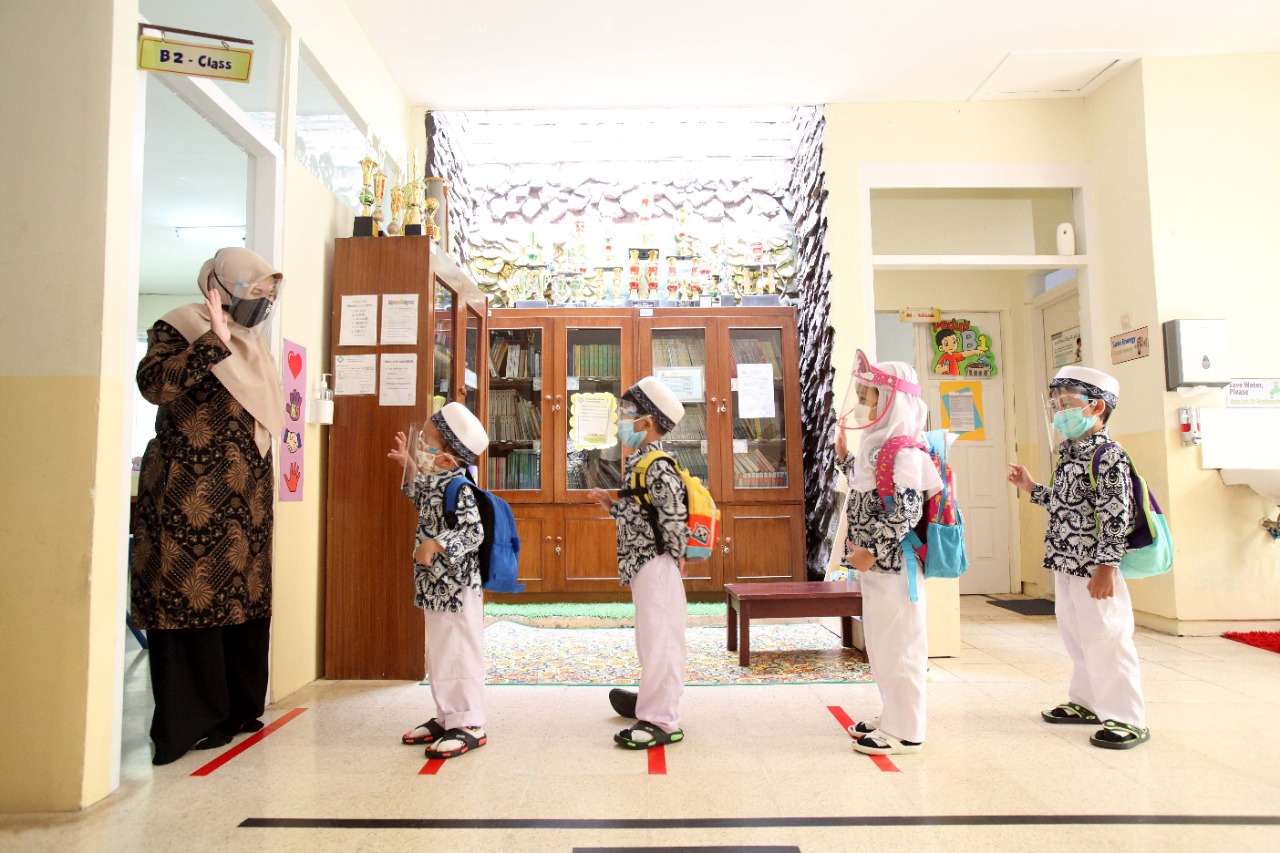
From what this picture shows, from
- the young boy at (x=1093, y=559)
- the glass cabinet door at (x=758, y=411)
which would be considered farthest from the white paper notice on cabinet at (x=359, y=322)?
the young boy at (x=1093, y=559)

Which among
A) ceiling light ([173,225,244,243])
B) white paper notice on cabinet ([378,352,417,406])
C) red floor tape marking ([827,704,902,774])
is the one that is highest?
ceiling light ([173,225,244,243])

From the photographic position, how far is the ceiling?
164 inches

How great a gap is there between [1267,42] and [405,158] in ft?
16.9

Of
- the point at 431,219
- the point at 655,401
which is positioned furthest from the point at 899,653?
the point at 431,219

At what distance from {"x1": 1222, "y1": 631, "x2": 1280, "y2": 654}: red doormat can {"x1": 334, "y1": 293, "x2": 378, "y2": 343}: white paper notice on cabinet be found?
15.2 ft

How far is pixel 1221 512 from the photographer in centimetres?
447

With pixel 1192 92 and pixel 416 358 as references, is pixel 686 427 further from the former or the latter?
pixel 1192 92

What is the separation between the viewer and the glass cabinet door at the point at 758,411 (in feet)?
17.6

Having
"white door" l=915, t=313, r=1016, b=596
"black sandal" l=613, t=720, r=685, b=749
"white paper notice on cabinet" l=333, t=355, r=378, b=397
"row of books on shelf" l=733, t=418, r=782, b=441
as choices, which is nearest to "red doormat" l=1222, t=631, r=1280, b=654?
"white door" l=915, t=313, r=1016, b=596

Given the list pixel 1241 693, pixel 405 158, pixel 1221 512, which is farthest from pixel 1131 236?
pixel 405 158

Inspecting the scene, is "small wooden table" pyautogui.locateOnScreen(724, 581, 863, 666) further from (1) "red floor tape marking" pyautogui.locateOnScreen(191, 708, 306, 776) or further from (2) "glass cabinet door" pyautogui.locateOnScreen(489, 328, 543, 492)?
(2) "glass cabinet door" pyautogui.locateOnScreen(489, 328, 543, 492)

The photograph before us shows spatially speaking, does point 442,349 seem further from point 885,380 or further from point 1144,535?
point 1144,535

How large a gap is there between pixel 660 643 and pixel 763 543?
265 cm

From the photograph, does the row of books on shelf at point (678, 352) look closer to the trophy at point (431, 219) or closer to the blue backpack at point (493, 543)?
the trophy at point (431, 219)
